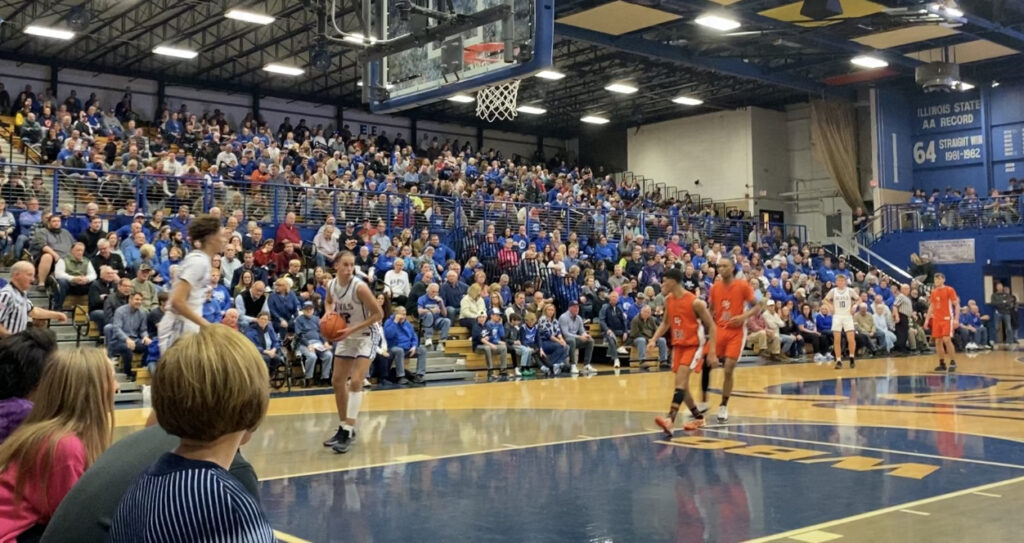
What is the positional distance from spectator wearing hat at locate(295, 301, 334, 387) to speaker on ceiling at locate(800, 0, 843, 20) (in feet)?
38.8

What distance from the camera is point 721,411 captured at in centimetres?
959

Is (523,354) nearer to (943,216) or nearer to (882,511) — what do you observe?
(882,511)

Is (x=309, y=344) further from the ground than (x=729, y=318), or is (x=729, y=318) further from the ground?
(x=729, y=318)

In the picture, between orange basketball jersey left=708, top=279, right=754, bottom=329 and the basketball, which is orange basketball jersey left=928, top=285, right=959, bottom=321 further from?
the basketball

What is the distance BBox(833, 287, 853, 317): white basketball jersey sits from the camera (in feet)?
58.3

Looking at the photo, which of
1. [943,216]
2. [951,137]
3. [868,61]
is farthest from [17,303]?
[951,137]

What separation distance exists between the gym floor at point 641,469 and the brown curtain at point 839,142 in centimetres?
2052

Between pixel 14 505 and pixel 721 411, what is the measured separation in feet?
26.2

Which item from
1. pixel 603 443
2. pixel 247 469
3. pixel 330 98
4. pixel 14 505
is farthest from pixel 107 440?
pixel 330 98

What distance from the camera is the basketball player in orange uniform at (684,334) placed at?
877 centimetres

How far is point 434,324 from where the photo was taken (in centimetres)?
1616

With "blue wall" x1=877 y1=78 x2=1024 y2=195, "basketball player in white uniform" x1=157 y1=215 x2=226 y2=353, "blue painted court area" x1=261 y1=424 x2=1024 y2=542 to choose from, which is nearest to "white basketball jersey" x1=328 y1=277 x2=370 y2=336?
"blue painted court area" x1=261 y1=424 x2=1024 y2=542

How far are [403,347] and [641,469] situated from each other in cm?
845

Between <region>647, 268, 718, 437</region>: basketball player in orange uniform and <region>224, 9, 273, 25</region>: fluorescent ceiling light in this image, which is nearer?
<region>647, 268, 718, 437</region>: basketball player in orange uniform
